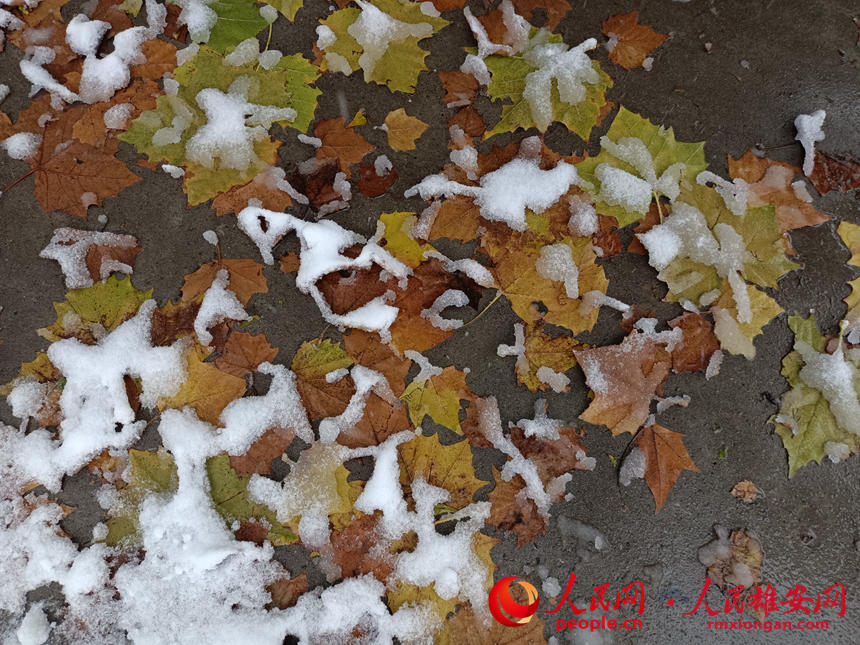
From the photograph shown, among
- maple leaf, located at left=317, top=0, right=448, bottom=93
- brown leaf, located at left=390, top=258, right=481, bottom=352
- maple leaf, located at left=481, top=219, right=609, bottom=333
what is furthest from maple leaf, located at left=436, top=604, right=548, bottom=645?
maple leaf, located at left=317, top=0, right=448, bottom=93

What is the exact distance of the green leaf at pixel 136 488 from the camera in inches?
65.9

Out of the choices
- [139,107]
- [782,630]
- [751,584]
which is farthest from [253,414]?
[782,630]

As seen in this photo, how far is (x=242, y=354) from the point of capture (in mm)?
1728

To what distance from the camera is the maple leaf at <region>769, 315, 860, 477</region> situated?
1.74m

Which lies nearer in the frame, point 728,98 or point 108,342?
point 108,342

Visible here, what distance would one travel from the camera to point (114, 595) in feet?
5.50

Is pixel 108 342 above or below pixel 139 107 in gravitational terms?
below

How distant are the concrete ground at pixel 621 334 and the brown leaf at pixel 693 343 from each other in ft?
0.15

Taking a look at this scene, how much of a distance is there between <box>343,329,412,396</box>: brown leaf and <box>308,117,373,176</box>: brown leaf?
577 mm

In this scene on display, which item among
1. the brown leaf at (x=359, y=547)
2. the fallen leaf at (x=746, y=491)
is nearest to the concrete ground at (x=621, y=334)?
the fallen leaf at (x=746, y=491)

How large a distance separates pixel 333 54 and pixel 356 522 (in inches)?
63.1

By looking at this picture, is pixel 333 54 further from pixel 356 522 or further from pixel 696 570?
pixel 696 570

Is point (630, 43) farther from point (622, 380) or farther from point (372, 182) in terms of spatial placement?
point (622, 380)

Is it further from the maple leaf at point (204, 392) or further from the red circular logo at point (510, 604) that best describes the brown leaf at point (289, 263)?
the red circular logo at point (510, 604)
